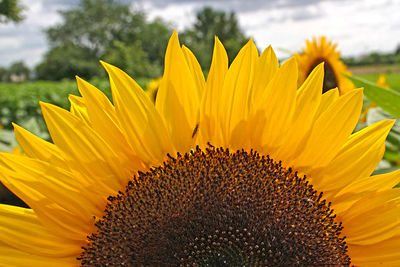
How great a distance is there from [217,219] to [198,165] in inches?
6.5

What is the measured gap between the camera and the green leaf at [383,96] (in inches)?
51.7

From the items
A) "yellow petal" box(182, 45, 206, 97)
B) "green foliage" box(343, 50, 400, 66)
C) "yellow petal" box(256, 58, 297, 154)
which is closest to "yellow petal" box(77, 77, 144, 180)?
"yellow petal" box(182, 45, 206, 97)

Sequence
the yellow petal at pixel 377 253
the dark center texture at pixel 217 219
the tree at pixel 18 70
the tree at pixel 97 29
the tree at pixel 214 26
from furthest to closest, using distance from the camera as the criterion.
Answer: the tree at pixel 18 70 → the tree at pixel 214 26 → the tree at pixel 97 29 → the yellow petal at pixel 377 253 → the dark center texture at pixel 217 219

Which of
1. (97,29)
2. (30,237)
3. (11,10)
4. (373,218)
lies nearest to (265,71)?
(373,218)

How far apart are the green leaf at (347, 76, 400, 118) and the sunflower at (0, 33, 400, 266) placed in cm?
29

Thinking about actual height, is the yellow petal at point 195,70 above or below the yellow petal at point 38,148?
above

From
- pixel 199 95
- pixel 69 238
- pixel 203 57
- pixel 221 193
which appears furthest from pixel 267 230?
pixel 203 57

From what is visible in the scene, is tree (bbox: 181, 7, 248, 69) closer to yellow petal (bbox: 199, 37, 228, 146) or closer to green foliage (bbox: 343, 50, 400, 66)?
green foliage (bbox: 343, 50, 400, 66)

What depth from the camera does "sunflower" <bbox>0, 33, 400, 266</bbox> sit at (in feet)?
3.19

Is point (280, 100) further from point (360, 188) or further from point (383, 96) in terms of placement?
point (383, 96)

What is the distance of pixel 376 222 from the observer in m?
1.00

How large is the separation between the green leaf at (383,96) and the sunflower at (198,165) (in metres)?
0.29

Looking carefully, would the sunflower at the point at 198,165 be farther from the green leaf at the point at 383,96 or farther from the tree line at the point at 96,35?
the tree line at the point at 96,35

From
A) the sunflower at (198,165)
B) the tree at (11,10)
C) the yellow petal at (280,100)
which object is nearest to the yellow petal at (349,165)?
the sunflower at (198,165)
